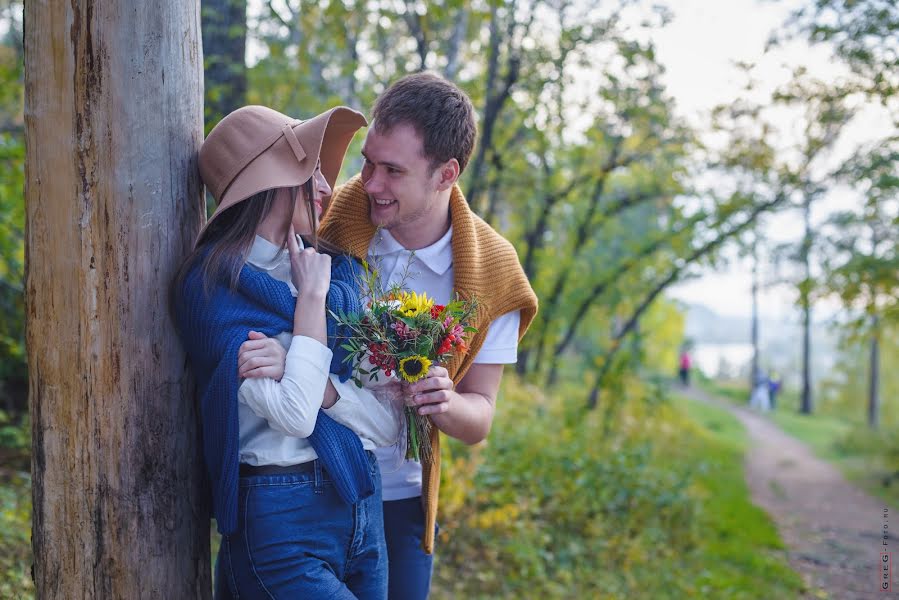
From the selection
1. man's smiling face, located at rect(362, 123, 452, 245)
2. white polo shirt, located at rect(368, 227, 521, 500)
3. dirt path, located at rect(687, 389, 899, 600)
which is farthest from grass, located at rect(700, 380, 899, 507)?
man's smiling face, located at rect(362, 123, 452, 245)

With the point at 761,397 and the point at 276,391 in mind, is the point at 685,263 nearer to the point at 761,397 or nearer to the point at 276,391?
the point at 276,391

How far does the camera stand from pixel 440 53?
7.40m

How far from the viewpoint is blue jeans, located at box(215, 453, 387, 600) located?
2021 mm

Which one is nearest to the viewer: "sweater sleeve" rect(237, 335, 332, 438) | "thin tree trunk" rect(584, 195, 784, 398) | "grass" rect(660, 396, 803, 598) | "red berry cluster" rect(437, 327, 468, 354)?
"sweater sleeve" rect(237, 335, 332, 438)

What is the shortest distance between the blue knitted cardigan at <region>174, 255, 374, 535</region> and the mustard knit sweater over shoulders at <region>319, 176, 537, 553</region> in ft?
1.64

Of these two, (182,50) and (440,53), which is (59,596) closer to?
(182,50)

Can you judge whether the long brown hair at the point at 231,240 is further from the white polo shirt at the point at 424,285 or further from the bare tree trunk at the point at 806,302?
the bare tree trunk at the point at 806,302

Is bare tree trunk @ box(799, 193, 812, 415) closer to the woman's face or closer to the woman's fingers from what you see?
the woman's face

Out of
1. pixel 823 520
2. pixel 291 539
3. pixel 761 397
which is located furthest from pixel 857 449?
pixel 291 539

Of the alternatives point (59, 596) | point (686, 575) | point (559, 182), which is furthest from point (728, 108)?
point (59, 596)

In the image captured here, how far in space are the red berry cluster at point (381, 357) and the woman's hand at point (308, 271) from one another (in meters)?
0.20

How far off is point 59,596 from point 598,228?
33.3 ft

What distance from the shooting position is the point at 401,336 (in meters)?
2.10

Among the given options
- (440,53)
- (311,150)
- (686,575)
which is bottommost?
(686,575)
